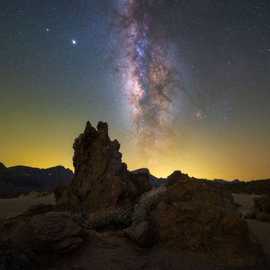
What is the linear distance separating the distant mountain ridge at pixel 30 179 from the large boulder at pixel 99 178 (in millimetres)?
49198

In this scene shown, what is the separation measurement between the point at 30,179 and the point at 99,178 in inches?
3617

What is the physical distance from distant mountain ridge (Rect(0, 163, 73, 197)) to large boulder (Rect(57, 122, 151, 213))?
49198mm

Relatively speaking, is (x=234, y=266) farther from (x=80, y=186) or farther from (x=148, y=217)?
(x=80, y=186)

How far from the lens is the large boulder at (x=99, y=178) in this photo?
623 inches

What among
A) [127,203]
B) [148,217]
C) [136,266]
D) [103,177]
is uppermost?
A: [103,177]

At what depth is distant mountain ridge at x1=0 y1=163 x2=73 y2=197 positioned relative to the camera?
76.4 m

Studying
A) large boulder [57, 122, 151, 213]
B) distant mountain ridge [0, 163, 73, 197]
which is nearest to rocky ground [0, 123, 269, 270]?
large boulder [57, 122, 151, 213]

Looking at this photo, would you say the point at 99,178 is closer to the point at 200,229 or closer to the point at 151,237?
the point at 151,237

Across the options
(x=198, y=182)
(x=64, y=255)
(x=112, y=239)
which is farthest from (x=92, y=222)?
(x=198, y=182)

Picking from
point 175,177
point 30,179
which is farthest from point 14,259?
point 30,179

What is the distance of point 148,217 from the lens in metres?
11.4

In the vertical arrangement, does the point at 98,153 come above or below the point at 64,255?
above

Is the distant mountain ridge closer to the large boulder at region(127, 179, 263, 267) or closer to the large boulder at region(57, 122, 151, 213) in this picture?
the large boulder at region(57, 122, 151, 213)

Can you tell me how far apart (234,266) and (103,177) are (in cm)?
854
